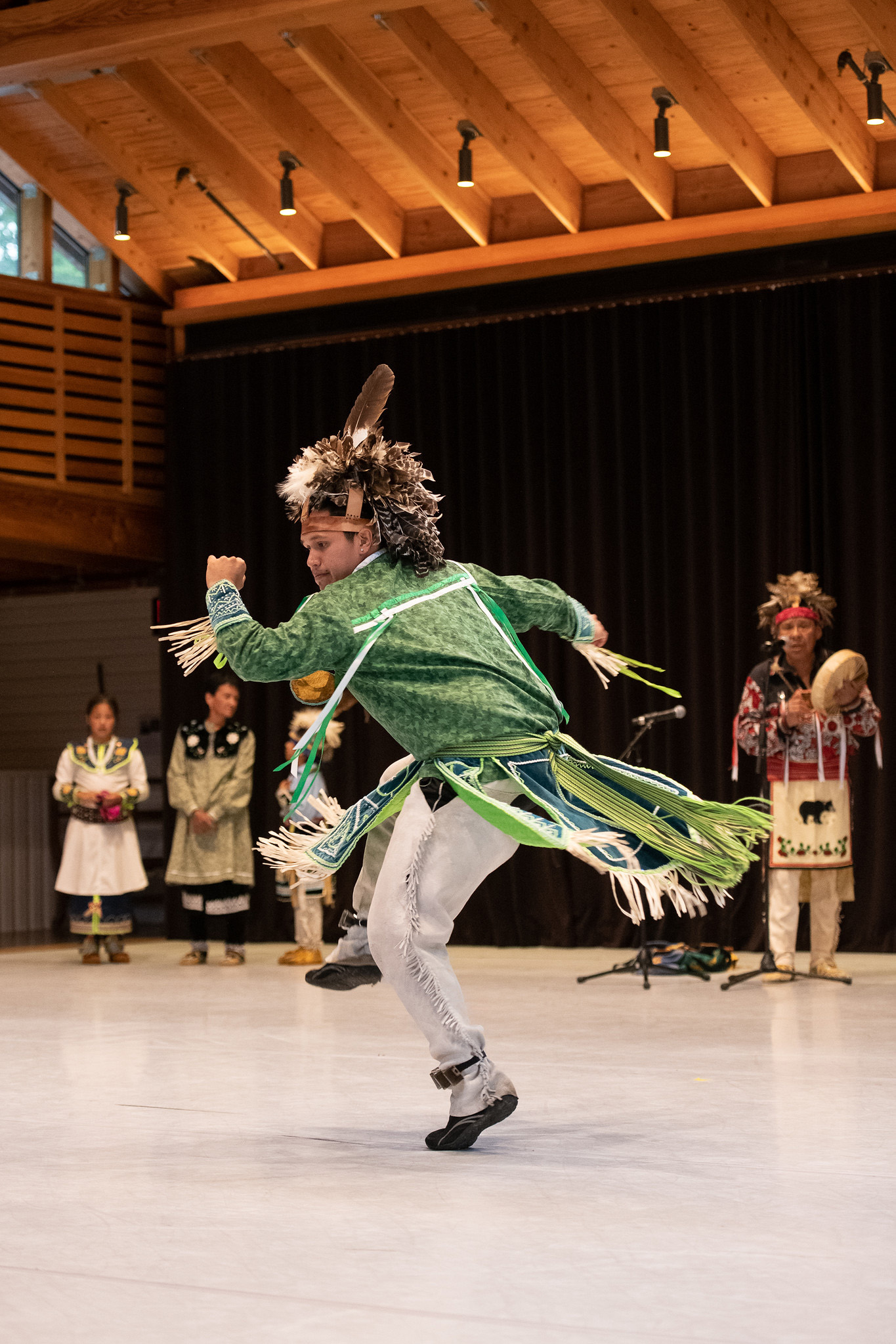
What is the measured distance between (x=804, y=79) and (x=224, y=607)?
5160 mm

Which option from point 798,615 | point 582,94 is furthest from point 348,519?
point 582,94

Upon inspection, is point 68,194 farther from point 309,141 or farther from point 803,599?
point 803,599

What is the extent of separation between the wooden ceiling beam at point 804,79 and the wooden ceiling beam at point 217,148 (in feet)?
9.03

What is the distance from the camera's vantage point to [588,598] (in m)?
8.39

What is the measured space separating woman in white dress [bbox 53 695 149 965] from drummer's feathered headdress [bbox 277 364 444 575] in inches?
194

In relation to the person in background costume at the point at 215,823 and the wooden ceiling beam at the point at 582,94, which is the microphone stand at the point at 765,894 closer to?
the person in background costume at the point at 215,823

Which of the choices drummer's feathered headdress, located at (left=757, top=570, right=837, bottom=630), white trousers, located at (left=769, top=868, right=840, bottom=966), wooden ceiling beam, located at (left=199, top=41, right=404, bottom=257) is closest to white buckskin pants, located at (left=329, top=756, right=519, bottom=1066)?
white trousers, located at (left=769, top=868, right=840, bottom=966)

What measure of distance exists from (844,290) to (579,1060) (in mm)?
4709

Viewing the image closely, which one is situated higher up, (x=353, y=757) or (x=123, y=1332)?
(x=353, y=757)

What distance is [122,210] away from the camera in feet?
28.3

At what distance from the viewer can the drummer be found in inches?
250

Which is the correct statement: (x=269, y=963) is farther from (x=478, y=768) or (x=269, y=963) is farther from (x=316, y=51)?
(x=478, y=768)

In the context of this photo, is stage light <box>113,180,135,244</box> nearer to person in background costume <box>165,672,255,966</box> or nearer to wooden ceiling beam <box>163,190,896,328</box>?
wooden ceiling beam <box>163,190,896,328</box>

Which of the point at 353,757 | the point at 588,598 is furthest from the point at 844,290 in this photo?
the point at 353,757
